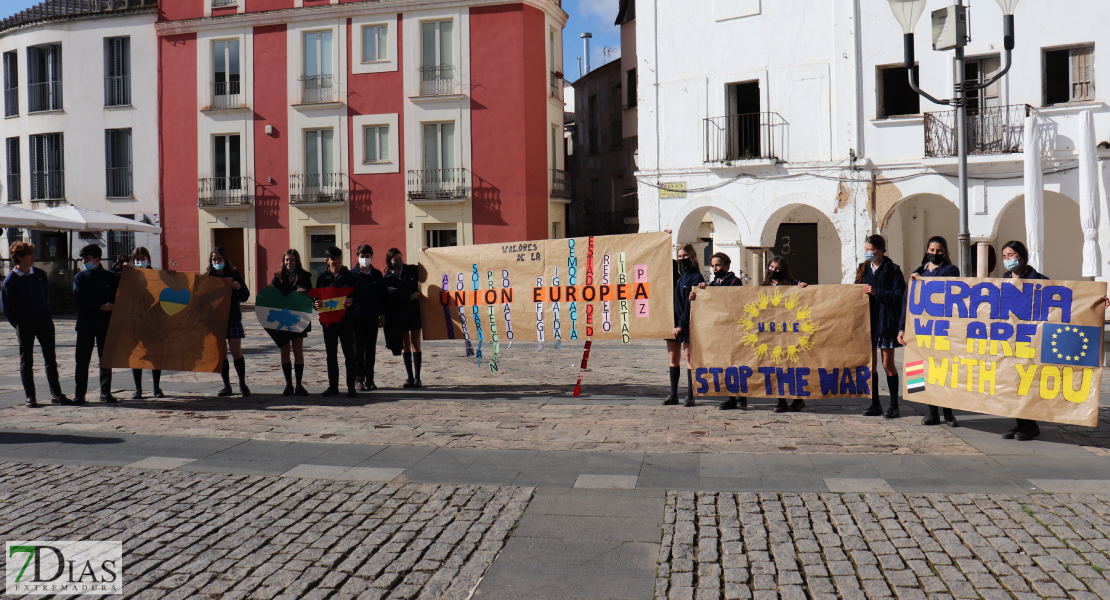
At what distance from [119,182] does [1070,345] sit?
3284 centimetres

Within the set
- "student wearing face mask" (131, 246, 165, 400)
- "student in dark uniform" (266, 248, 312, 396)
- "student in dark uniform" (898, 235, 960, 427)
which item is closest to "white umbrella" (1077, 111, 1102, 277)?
"student in dark uniform" (898, 235, 960, 427)

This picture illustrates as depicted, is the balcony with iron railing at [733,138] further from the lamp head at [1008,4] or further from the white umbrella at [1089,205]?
the lamp head at [1008,4]

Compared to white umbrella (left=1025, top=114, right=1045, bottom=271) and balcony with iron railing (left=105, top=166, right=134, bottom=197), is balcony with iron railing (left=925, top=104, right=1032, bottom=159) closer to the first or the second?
white umbrella (left=1025, top=114, right=1045, bottom=271)

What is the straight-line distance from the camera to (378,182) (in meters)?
29.5

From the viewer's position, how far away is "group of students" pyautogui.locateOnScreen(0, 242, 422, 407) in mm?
10172

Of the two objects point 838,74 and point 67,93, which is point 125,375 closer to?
point 838,74

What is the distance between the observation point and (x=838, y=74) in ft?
67.5

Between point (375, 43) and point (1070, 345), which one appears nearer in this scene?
point (1070, 345)

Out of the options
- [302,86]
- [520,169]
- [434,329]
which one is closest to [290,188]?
[302,86]

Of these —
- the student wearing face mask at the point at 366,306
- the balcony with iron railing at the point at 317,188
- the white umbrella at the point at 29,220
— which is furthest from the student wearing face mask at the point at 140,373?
the balcony with iron railing at the point at 317,188

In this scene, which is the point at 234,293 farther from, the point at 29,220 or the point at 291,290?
the point at 29,220

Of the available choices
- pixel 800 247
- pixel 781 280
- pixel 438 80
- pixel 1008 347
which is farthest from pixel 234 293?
pixel 438 80

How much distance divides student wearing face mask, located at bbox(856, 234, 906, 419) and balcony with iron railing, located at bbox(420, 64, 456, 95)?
2205cm

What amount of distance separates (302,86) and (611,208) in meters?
12.6
